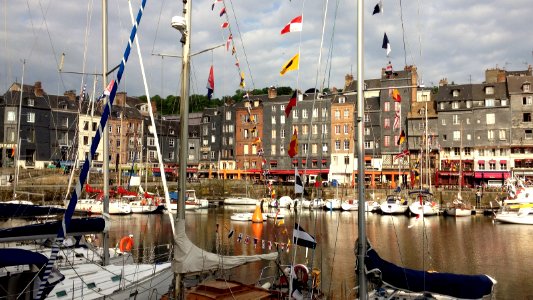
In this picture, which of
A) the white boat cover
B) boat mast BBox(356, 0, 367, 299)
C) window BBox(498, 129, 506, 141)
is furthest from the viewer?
window BBox(498, 129, 506, 141)

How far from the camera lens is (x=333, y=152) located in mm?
85375

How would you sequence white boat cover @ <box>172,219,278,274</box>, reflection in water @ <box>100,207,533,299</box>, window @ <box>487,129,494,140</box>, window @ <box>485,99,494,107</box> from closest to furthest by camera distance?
white boat cover @ <box>172,219,278,274</box> → reflection in water @ <box>100,207,533,299</box> → window @ <box>487,129,494,140</box> → window @ <box>485,99,494,107</box>

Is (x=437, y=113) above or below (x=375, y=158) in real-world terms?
above

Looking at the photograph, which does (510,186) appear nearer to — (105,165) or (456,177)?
(456,177)

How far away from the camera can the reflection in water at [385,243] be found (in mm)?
23859

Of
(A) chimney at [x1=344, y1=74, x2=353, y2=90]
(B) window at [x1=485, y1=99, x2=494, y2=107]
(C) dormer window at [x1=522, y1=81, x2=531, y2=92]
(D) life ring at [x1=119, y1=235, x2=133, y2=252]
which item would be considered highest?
(A) chimney at [x1=344, y1=74, x2=353, y2=90]

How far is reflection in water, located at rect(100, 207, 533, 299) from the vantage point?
939 inches

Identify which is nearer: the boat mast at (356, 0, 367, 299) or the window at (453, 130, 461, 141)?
the boat mast at (356, 0, 367, 299)

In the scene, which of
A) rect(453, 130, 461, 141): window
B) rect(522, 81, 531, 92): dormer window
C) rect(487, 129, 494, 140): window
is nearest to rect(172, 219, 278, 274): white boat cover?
rect(453, 130, 461, 141): window

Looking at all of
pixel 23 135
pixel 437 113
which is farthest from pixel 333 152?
pixel 23 135

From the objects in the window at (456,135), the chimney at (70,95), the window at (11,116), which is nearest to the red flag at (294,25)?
the window at (456,135)

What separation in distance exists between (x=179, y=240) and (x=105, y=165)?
8883 millimetres

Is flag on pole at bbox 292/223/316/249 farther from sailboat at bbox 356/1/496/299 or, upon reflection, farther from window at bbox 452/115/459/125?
window at bbox 452/115/459/125

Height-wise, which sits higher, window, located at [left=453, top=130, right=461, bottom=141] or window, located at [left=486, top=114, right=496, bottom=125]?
window, located at [left=486, top=114, right=496, bottom=125]
